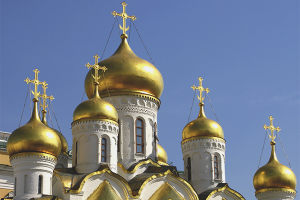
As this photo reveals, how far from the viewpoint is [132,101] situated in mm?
20672

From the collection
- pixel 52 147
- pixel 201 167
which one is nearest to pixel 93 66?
pixel 52 147

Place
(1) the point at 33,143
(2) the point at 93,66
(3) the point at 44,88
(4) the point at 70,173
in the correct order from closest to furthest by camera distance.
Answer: (1) the point at 33,143 → (4) the point at 70,173 → (2) the point at 93,66 → (3) the point at 44,88

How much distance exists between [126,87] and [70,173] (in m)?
3.84

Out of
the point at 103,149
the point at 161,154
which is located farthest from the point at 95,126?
the point at 161,154

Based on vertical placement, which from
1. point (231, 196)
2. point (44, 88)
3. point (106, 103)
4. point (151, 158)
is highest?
point (44, 88)

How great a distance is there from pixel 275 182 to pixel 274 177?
0.19m

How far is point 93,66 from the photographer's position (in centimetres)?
2003

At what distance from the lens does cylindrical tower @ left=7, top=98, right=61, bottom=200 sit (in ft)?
56.2

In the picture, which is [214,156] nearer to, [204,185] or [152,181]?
[204,185]

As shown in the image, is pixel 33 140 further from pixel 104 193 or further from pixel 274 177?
pixel 274 177

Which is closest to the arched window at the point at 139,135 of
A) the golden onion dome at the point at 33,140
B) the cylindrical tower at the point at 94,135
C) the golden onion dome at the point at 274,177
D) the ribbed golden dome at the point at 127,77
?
the ribbed golden dome at the point at 127,77

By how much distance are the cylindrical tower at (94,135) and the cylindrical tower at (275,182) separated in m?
6.14

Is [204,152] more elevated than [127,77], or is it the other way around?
[127,77]

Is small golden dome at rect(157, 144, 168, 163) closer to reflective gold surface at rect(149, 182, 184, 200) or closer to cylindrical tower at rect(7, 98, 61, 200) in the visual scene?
reflective gold surface at rect(149, 182, 184, 200)
